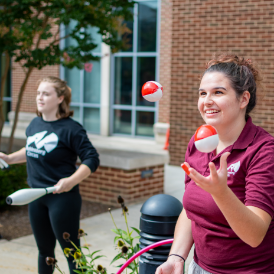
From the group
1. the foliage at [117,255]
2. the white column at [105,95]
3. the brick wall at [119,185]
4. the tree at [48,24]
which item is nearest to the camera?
the foliage at [117,255]

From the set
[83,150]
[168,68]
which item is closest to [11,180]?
[83,150]

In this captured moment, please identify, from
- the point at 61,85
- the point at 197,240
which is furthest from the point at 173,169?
the point at 197,240

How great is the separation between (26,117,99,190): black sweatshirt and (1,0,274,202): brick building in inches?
113

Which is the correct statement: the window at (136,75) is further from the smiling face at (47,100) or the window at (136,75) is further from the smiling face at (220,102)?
the smiling face at (220,102)

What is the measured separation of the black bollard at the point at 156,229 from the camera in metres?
2.40

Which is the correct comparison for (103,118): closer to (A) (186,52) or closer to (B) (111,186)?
(A) (186,52)

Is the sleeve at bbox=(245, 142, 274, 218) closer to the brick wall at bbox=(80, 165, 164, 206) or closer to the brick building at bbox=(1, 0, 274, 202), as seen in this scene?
the brick building at bbox=(1, 0, 274, 202)

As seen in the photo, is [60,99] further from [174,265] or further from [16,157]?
[174,265]

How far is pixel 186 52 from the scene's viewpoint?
9.12 metres

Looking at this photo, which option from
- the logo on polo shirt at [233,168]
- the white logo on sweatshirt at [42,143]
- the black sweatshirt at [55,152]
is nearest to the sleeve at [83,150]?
the black sweatshirt at [55,152]

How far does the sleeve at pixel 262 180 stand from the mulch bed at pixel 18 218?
395cm

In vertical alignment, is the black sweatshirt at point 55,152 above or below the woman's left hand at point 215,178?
below

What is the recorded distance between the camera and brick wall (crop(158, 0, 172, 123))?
12086 millimetres

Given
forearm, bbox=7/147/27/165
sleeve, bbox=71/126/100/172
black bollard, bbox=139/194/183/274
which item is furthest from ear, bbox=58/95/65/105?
black bollard, bbox=139/194/183/274
